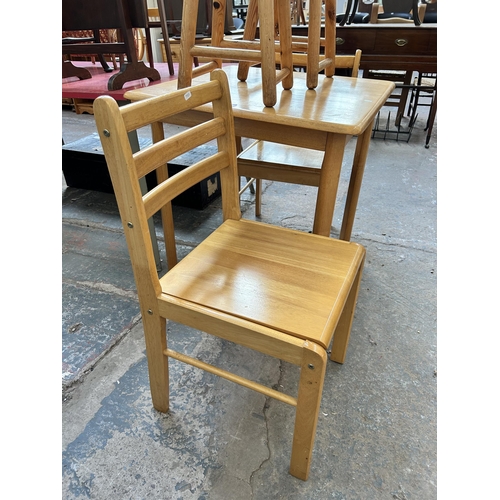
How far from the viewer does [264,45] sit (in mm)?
1019

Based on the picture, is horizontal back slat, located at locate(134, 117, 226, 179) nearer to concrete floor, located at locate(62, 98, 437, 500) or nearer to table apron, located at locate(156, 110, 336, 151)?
table apron, located at locate(156, 110, 336, 151)

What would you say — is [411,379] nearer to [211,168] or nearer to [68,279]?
[211,168]

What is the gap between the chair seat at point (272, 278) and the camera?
792 mm

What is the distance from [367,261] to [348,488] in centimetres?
108

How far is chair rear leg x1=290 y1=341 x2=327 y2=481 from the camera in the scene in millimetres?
722

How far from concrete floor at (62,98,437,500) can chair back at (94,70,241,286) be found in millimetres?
499

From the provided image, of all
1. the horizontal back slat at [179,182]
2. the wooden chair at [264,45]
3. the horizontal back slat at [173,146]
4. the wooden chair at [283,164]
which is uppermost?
the wooden chair at [264,45]

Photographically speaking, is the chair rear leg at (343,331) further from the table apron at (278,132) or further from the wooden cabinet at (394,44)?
the wooden cabinet at (394,44)

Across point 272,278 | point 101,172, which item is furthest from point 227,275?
point 101,172

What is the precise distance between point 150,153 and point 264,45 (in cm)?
53

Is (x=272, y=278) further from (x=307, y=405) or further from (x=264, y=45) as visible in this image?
(x=264, y=45)

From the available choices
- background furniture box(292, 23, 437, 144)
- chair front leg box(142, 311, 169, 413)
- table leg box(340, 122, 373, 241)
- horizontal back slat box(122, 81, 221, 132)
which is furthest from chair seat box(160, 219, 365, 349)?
background furniture box(292, 23, 437, 144)

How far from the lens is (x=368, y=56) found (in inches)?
114

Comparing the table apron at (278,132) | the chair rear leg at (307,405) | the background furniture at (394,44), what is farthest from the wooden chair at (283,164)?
the background furniture at (394,44)
